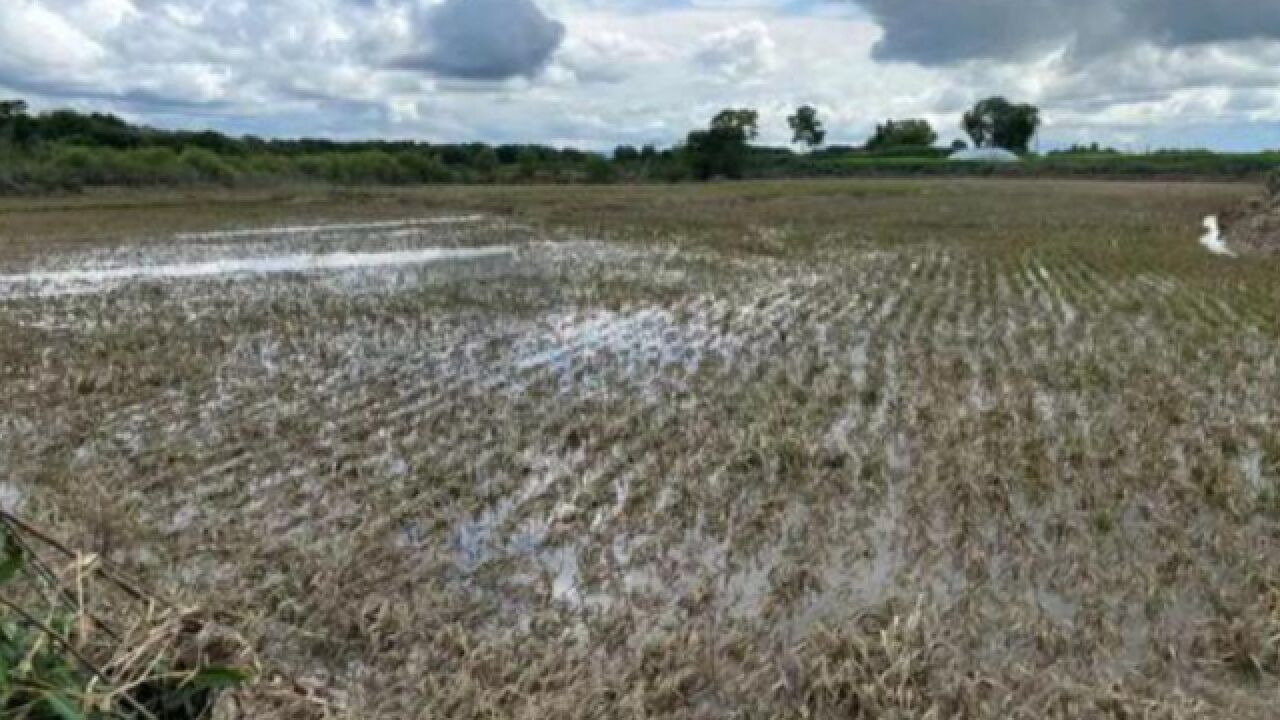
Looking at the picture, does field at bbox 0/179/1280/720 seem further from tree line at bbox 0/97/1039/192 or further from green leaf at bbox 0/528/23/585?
tree line at bbox 0/97/1039/192

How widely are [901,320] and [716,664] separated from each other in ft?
32.5

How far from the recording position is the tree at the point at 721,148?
3130 inches

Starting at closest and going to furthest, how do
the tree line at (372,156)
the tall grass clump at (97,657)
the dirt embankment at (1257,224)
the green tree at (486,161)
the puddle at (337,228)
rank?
the tall grass clump at (97,657)
the dirt embankment at (1257,224)
the puddle at (337,228)
the tree line at (372,156)
the green tree at (486,161)

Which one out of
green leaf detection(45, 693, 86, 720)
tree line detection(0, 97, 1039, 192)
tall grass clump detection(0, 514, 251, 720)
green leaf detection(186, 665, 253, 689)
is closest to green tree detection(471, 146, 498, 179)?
tree line detection(0, 97, 1039, 192)

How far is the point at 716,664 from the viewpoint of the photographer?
14.6 ft

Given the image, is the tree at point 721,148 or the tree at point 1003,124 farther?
the tree at point 1003,124

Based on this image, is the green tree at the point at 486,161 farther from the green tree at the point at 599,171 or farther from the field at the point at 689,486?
the field at the point at 689,486

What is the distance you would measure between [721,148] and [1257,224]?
2283 inches

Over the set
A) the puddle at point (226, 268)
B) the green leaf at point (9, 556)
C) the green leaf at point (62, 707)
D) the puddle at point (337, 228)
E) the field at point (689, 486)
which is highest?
the green leaf at point (9, 556)

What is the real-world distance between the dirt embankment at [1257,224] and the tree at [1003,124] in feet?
287

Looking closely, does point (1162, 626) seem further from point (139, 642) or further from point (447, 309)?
point (447, 309)

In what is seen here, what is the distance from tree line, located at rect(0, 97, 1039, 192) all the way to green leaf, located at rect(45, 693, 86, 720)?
52934 millimetres

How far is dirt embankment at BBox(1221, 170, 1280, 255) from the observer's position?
71.9 ft

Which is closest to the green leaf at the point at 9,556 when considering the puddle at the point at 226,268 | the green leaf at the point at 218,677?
the green leaf at the point at 218,677
